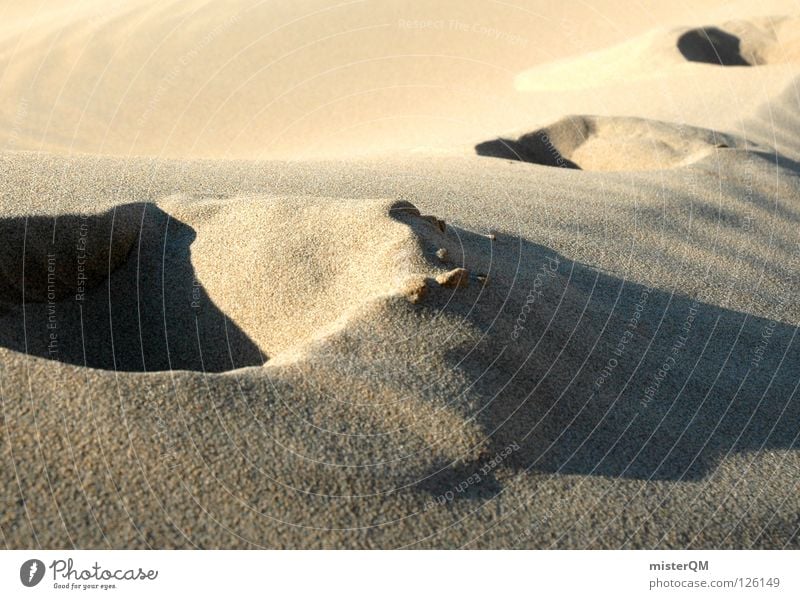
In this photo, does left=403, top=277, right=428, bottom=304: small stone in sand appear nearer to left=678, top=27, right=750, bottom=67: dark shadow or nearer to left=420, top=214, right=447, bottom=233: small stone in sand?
left=420, top=214, right=447, bottom=233: small stone in sand

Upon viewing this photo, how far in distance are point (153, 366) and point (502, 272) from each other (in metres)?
1.01

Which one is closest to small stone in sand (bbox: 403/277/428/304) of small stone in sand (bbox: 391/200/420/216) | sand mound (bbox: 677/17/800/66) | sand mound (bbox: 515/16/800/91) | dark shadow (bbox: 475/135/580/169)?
small stone in sand (bbox: 391/200/420/216)

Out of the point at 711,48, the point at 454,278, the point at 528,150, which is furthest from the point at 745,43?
the point at 454,278

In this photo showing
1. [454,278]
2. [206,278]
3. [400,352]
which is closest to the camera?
[400,352]

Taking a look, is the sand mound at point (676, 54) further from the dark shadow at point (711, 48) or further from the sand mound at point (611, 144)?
the sand mound at point (611, 144)

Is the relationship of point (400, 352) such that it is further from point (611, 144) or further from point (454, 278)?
point (611, 144)

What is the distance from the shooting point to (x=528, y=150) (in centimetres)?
476

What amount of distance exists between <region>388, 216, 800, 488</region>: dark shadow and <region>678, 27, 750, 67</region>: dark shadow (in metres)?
5.35

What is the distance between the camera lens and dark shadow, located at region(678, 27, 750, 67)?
24.2 ft

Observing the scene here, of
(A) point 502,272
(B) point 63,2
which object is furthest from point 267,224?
(B) point 63,2

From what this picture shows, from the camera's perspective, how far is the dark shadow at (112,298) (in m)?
2.14

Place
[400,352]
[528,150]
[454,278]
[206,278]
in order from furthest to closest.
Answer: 1. [528,150]
2. [206,278]
3. [454,278]
4. [400,352]

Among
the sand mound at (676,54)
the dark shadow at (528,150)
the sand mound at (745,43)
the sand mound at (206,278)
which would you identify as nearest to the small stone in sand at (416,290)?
the sand mound at (206,278)

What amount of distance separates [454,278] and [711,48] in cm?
662
